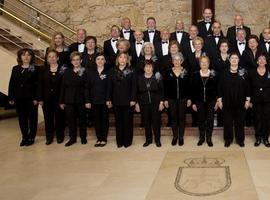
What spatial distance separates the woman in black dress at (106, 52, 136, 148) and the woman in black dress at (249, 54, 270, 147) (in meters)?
1.64

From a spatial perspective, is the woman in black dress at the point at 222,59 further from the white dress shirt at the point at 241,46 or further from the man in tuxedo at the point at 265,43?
the man in tuxedo at the point at 265,43

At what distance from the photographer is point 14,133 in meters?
7.05

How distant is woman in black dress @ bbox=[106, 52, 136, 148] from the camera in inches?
221

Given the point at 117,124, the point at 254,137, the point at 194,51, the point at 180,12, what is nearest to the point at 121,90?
the point at 117,124

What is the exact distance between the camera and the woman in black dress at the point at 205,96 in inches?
217

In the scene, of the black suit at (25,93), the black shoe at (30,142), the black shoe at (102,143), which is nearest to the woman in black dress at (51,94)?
the black suit at (25,93)

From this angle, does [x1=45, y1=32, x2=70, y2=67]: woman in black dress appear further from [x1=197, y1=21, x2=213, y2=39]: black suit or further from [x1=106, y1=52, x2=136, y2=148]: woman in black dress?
[x1=197, y1=21, x2=213, y2=39]: black suit

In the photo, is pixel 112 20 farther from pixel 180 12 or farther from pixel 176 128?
pixel 176 128

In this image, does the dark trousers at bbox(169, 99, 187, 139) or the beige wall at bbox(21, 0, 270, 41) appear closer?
the dark trousers at bbox(169, 99, 187, 139)

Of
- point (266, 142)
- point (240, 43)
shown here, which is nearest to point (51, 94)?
point (240, 43)

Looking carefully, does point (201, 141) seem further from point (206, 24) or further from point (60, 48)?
point (60, 48)

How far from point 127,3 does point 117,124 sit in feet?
13.8

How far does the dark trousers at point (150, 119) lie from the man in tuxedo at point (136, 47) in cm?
95

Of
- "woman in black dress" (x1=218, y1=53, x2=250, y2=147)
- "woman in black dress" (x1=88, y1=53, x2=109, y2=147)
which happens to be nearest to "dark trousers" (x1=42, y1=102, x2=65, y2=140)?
"woman in black dress" (x1=88, y1=53, x2=109, y2=147)
